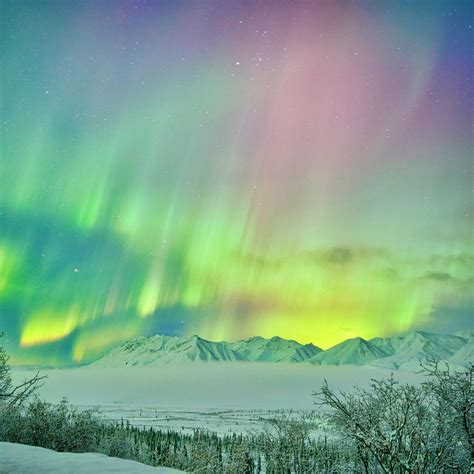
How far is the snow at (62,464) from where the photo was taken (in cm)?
1415

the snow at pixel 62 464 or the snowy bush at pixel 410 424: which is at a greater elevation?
the snowy bush at pixel 410 424

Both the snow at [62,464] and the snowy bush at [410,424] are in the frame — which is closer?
the snow at [62,464]

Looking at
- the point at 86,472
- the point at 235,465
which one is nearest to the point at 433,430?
the point at 86,472

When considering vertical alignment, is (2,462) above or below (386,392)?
below

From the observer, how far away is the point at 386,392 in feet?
59.1

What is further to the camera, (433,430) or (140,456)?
(140,456)

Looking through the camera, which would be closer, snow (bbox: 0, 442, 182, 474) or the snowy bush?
snow (bbox: 0, 442, 182, 474)

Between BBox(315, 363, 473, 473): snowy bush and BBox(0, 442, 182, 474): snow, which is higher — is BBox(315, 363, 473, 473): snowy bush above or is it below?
above

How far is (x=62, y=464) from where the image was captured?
14.9 m

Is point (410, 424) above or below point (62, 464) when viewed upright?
above

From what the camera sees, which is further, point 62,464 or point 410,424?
point 410,424

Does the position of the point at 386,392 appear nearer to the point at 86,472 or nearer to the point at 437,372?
the point at 437,372

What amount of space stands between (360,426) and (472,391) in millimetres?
6069

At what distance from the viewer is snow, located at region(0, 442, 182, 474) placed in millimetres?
14148
